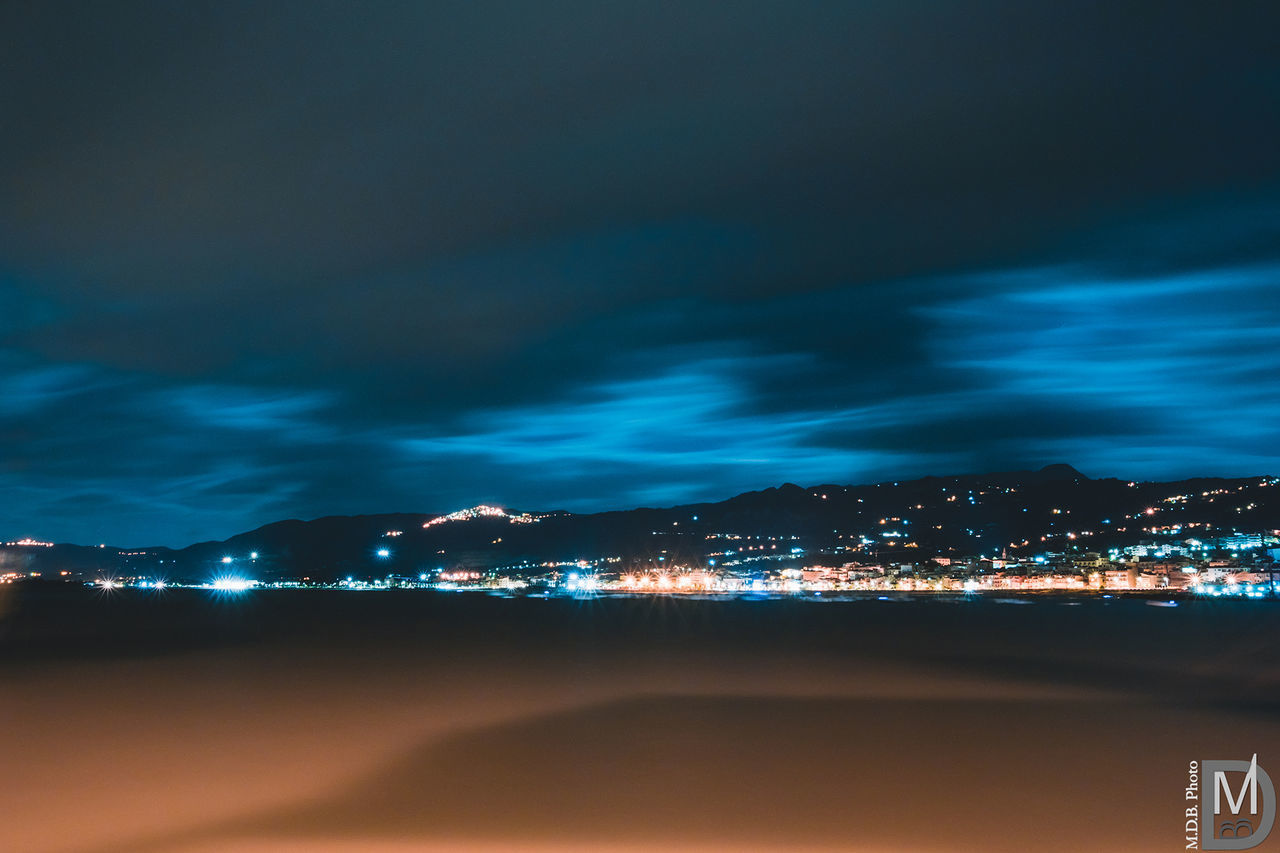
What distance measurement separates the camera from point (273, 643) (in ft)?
188

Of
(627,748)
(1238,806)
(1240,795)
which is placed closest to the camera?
(1238,806)

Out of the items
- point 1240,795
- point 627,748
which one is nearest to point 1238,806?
point 1240,795

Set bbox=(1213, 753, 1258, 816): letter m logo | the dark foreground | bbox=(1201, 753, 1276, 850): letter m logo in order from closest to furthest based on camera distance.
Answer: bbox=(1201, 753, 1276, 850): letter m logo → bbox=(1213, 753, 1258, 816): letter m logo → the dark foreground

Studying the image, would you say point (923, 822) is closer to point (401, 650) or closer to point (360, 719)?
point (360, 719)

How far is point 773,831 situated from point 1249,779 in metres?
7.44

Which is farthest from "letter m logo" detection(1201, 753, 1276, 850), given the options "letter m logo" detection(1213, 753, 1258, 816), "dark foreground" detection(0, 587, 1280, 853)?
"dark foreground" detection(0, 587, 1280, 853)

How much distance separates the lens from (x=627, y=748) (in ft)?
65.6

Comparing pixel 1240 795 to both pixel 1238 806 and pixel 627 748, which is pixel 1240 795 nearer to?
pixel 1238 806

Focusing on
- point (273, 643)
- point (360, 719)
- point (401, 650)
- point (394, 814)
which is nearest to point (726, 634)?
point (401, 650)

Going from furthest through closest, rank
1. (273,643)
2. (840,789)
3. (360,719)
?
(273,643) < (360,719) < (840,789)

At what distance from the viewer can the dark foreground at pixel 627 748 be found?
1344cm

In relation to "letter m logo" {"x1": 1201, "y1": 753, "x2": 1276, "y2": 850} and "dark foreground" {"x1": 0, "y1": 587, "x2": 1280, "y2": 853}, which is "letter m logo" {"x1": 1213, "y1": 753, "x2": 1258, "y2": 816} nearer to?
"letter m logo" {"x1": 1201, "y1": 753, "x2": 1276, "y2": 850}

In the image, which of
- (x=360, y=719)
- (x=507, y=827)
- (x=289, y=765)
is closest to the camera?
(x=507, y=827)

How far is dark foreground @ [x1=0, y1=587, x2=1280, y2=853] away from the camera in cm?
1344
